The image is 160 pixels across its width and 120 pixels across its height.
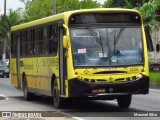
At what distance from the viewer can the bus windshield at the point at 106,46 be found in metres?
16.9

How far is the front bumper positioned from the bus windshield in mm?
555

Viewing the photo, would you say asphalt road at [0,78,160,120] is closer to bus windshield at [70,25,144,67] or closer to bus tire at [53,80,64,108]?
bus tire at [53,80,64,108]

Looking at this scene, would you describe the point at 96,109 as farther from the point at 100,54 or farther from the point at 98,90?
the point at 100,54

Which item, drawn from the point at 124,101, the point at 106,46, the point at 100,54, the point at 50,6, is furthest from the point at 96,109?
the point at 50,6

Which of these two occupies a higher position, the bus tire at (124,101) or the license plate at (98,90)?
the license plate at (98,90)

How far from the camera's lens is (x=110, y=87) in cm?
1664

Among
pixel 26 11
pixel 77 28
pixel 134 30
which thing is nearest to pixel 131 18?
pixel 134 30

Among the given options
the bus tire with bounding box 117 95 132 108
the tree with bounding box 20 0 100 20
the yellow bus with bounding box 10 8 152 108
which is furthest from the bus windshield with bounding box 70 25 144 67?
the tree with bounding box 20 0 100 20

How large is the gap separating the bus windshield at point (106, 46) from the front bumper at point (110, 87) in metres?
0.55

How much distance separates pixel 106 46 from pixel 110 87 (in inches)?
47.4

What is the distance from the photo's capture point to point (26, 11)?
3723 inches

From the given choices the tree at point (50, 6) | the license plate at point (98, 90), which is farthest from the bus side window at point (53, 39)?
the tree at point (50, 6)

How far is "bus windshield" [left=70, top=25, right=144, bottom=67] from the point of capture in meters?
16.9

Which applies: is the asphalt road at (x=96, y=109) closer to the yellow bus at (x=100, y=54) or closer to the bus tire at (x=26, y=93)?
the yellow bus at (x=100, y=54)
